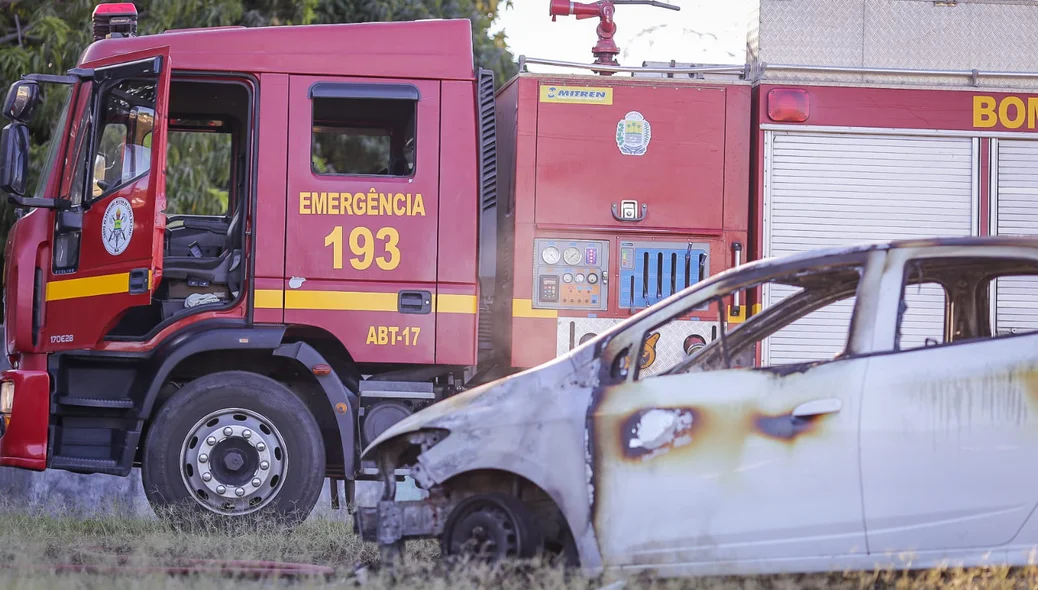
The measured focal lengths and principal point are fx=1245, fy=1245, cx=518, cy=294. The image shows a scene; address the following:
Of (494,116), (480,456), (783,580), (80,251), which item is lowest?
(783,580)

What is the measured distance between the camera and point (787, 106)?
7820mm

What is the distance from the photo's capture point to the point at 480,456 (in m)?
5.20

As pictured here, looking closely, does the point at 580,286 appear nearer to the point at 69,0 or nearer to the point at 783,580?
the point at 783,580

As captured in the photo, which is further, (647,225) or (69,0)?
(69,0)

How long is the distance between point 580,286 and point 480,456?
2.53m

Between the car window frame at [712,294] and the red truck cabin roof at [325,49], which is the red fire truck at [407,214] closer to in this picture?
the red truck cabin roof at [325,49]

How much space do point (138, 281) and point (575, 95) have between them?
2826 mm

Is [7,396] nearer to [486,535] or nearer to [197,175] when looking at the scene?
[486,535]

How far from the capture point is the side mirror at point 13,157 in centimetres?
698

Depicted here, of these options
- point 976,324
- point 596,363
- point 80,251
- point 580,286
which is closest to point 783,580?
point 596,363

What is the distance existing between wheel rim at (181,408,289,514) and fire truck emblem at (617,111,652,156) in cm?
272

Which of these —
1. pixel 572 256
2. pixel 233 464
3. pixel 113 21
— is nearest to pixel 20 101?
pixel 113 21

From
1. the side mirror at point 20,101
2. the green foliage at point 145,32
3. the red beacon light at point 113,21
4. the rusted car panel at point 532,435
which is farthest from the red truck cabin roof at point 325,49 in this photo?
the green foliage at point 145,32

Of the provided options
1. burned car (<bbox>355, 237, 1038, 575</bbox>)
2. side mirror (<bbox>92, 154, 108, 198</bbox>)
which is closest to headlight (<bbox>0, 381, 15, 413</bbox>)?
side mirror (<bbox>92, 154, 108, 198</bbox>)
